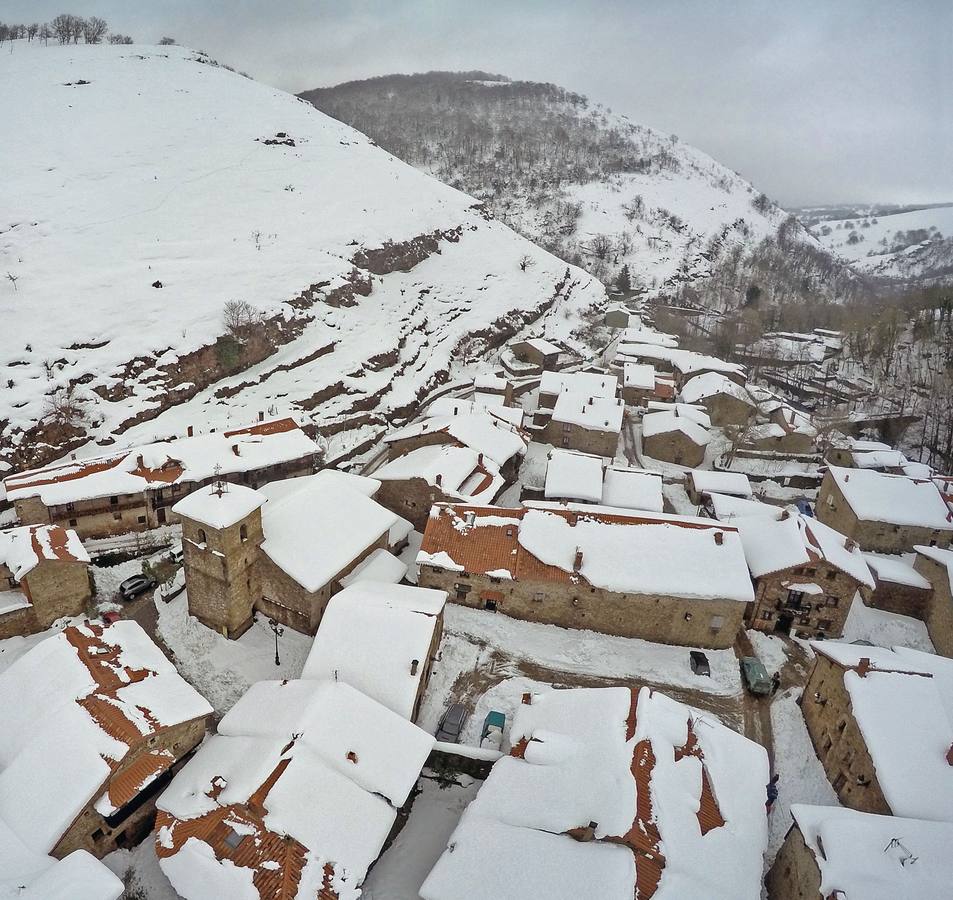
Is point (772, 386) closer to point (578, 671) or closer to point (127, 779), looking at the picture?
point (578, 671)

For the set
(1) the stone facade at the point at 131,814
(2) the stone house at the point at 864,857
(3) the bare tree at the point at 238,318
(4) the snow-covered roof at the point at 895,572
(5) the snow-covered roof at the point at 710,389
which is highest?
(3) the bare tree at the point at 238,318

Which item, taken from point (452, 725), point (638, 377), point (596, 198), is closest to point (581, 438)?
point (638, 377)

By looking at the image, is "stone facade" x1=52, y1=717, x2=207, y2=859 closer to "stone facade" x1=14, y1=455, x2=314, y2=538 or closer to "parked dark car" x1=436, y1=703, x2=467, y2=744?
"parked dark car" x1=436, y1=703, x2=467, y2=744

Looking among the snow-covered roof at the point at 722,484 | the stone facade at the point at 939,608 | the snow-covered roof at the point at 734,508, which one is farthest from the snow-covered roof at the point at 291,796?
the snow-covered roof at the point at 722,484

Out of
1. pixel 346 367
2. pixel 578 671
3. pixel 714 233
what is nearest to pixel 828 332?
pixel 714 233

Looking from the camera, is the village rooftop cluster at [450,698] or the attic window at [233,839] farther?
the attic window at [233,839]

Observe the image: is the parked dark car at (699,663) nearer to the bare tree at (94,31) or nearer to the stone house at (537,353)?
the stone house at (537,353)

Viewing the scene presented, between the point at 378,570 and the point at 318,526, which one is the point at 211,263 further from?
the point at 378,570
